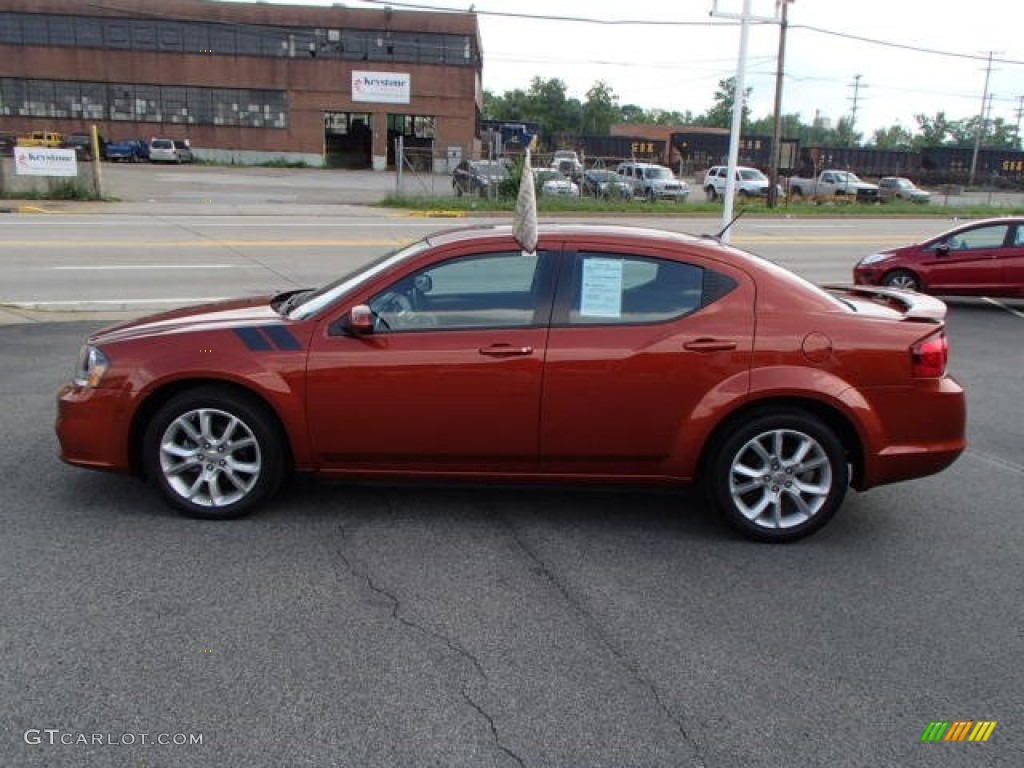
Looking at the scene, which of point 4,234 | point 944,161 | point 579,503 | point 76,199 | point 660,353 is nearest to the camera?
point 660,353

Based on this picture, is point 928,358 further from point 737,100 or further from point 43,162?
point 43,162

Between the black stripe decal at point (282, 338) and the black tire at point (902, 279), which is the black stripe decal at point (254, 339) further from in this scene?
the black tire at point (902, 279)

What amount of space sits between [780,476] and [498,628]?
1.73 meters

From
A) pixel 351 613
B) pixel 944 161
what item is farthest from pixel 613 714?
pixel 944 161

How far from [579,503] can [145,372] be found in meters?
2.41

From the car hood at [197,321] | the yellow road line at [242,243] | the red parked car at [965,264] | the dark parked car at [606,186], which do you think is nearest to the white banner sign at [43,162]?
the yellow road line at [242,243]

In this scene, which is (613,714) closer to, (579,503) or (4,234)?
(579,503)

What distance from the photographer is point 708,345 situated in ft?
14.5

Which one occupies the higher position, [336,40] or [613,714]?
[336,40]

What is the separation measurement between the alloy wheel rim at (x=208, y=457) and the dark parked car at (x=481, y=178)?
2755cm

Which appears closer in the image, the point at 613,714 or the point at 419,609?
the point at 613,714

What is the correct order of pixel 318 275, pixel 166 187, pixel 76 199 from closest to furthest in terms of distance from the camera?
pixel 318 275 < pixel 76 199 < pixel 166 187

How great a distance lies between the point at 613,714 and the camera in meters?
3.08

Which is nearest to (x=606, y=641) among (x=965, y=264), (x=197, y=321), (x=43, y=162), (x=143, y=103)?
(x=197, y=321)
